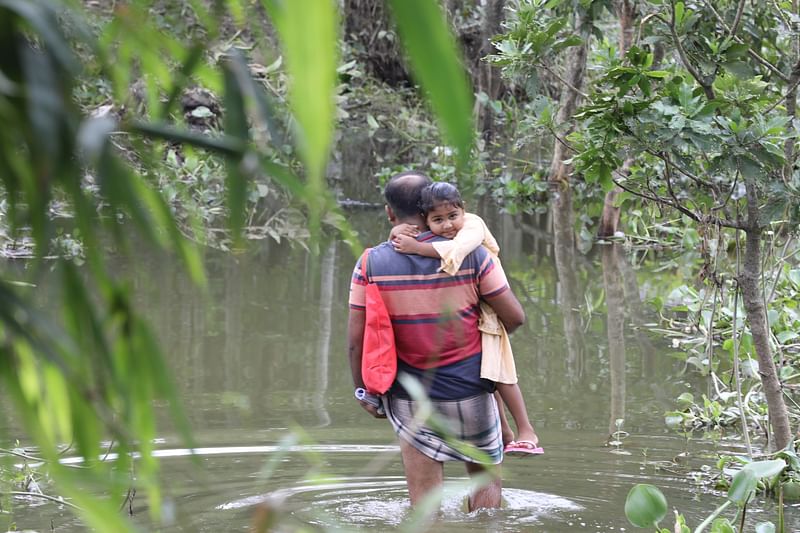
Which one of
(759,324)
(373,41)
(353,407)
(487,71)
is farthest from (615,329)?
(373,41)

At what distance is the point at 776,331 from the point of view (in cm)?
643

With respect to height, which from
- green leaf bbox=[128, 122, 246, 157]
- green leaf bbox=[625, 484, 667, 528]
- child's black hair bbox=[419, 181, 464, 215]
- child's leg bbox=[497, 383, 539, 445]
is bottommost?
green leaf bbox=[625, 484, 667, 528]

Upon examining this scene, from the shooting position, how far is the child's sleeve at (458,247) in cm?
433

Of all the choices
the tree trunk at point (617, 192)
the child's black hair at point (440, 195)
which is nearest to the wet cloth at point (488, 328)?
the child's black hair at point (440, 195)

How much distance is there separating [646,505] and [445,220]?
1.36 meters

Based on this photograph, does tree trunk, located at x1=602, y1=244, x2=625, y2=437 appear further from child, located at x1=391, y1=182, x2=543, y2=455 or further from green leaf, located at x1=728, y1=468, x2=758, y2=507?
green leaf, located at x1=728, y1=468, x2=758, y2=507

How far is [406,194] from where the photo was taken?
4445 mm

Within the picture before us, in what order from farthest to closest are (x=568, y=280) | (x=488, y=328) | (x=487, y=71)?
1. (x=487, y=71)
2. (x=568, y=280)
3. (x=488, y=328)

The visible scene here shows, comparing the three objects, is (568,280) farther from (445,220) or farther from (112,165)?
(112,165)

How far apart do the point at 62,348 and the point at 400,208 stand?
3196 millimetres

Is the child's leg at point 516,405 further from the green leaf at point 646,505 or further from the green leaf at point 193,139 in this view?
the green leaf at point 193,139

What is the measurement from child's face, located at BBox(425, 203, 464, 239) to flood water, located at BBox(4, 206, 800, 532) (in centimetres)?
88

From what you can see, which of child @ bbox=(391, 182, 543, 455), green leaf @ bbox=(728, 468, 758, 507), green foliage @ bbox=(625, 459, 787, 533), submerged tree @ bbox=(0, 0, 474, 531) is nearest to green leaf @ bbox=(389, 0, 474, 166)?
submerged tree @ bbox=(0, 0, 474, 531)

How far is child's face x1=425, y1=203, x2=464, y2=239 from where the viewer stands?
4.39 metres
